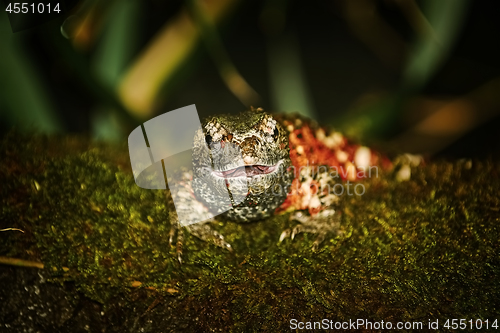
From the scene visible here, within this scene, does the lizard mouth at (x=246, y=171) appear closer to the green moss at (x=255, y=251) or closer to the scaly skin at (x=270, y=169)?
the scaly skin at (x=270, y=169)

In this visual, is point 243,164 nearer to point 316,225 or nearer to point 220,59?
point 316,225

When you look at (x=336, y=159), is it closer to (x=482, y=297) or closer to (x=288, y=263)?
(x=288, y=263)

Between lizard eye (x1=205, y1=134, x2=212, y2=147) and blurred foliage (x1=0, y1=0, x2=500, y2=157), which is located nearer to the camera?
lizard eye (x1=205, y1=134, x2=212, y2=147)

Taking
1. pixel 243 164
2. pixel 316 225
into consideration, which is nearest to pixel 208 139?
pixel 243 164

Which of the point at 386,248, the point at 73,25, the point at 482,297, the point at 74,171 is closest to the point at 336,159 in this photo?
the point at 386,248

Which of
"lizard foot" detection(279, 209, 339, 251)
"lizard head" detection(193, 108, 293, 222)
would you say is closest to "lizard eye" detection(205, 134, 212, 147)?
"lizard head" detection(193, 108, 293, 222)

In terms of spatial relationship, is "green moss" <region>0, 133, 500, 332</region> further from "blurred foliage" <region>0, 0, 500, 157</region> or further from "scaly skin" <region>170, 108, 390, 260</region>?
"blurred foliage" <region>0, 0, 500, 157</region>

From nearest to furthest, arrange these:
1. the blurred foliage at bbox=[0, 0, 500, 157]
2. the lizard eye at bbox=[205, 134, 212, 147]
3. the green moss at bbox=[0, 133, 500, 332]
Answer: the green moss at bbox=[0, 133, 500, 332], the lizard eye at bbox=[205, 134, 212, 147], the blurred foliage at bbox=[0, 0, 500, 157]
